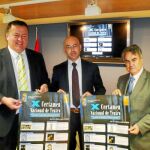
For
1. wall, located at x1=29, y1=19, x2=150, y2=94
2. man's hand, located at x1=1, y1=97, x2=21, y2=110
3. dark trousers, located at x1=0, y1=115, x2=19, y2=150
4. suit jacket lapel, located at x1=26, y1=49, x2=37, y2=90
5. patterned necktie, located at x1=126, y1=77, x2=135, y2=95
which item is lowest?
dark trousers, located at x1=0, y1=115, x2=19, y2=150

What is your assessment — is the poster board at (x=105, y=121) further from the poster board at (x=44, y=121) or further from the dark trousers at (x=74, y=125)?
the dark trousers at (x=74, y=125)

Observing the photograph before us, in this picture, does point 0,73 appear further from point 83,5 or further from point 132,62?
point 83,5

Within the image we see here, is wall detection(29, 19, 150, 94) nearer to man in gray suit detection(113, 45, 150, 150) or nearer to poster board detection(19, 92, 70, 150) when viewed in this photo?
man in gray suit detection(113, 45, 150, 150)

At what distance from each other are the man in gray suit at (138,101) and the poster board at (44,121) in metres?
0.42

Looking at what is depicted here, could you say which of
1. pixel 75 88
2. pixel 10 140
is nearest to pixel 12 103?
pixel 10 140

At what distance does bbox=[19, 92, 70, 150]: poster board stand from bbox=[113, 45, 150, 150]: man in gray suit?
0.42 metres

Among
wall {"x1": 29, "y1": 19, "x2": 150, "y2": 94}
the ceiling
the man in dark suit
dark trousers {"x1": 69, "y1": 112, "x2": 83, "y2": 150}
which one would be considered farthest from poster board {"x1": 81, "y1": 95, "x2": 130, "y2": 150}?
wall {"x1": 29, "y1": 19, "x2": 150, "y2": 94}

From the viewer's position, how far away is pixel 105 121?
179 cm

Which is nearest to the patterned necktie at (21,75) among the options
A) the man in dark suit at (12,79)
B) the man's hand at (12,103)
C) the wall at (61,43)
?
the man in dark suit at (12,79)

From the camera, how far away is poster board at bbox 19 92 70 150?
1788 millimetres

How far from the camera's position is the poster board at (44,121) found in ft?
5.87

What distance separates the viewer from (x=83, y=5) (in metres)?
3.39

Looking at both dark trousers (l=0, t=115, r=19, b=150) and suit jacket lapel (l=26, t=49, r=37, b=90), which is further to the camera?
suit jacket lapel (l=26, t=49, r=37, b=90)

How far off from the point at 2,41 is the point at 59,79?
2.82m
